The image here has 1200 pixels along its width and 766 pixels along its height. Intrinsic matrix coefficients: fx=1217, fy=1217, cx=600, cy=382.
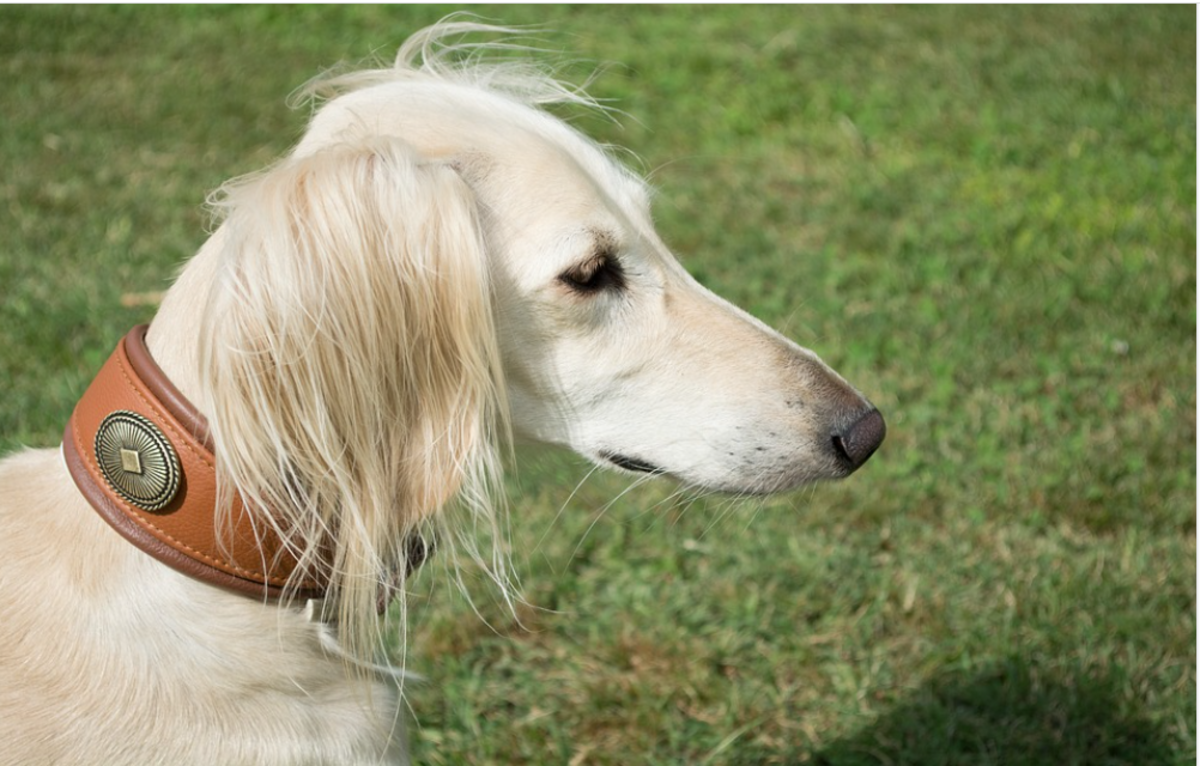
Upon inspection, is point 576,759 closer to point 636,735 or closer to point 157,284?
point 636,735

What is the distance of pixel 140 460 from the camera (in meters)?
1.87

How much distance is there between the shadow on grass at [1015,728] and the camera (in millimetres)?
3385

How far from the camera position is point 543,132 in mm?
2389

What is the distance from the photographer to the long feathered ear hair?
192 cm

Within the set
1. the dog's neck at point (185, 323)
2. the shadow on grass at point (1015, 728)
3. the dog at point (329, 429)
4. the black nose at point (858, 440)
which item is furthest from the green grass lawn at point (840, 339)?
the dog's neck at point (185, 323)

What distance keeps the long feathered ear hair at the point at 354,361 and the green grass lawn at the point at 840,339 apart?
501mm

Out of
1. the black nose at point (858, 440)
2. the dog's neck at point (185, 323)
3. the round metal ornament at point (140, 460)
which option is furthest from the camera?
the black nose at point (858, 440)

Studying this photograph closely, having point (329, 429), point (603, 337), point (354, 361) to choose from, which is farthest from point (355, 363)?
point (603, 337)

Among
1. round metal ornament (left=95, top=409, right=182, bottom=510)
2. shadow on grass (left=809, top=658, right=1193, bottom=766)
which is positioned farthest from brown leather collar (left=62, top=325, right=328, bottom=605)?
shadow on grass (left=809, top=658, right=1193, bottom=766)

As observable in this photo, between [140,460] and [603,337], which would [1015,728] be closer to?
[603,337]

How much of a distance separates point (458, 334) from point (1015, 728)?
2.26 metres

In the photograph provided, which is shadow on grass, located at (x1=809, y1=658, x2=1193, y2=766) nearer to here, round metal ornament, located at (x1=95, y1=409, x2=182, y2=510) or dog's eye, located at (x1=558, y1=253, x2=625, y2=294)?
dog's eye, located at (x1=558, y1=253, x2=625, y2=294)

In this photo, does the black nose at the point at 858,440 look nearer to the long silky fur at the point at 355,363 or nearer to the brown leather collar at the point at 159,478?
the long silky fur at the point at 355,363

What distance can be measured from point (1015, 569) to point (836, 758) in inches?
41.4
